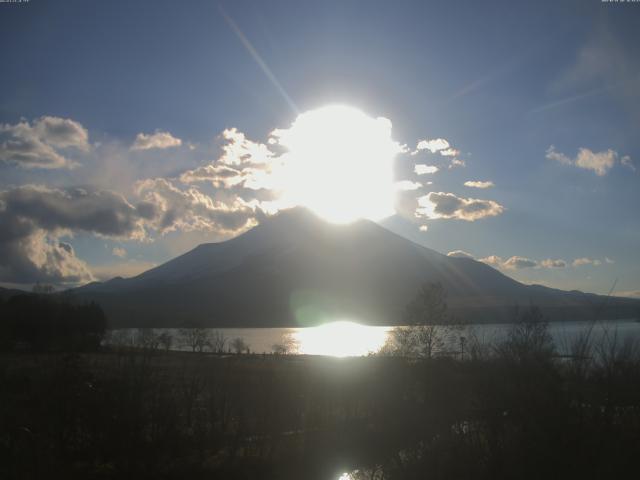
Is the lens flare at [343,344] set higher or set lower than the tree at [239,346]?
lower

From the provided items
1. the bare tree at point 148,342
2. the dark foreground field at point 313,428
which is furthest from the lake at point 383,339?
the bare tree at point 148,342

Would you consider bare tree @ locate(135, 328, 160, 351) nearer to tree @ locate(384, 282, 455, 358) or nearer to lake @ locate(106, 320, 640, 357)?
lake @ locate(106, 320, 640, 357)

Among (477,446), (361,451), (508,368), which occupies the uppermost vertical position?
(508,368)

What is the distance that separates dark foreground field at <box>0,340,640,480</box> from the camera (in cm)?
1395

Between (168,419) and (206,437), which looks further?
(206,437)

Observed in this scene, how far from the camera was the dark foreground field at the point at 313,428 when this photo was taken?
13953 millimetres

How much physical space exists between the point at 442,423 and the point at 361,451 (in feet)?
12.9

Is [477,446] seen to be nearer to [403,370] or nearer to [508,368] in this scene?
[508,368]

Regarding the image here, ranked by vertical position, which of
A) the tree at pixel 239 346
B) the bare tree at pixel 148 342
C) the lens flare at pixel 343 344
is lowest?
the lens flare at pixel 343 344

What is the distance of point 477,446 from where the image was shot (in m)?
15.9

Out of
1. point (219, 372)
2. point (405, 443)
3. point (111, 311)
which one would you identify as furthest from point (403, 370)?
point (111, 311)

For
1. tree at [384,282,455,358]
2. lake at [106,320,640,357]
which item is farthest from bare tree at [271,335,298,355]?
tree at [384,282,455,358]

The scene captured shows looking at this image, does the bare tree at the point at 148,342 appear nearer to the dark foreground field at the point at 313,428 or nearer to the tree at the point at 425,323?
the dark foreground field at the point at 313,428

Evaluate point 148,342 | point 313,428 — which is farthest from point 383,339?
point 313,428
